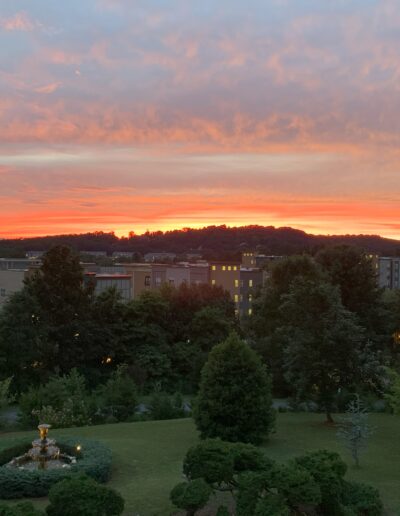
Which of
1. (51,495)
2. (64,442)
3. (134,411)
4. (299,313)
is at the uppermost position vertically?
(299,313)

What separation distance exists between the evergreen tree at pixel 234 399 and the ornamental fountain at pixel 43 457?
5.50m

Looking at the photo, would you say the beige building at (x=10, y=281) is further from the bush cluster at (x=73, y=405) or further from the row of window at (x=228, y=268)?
the bush cluster at (x=73, y=405)

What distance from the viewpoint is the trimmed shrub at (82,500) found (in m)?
10.3

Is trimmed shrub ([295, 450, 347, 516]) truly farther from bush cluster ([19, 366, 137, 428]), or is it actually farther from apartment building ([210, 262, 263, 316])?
apartment building ([210, 262, 263, 316])

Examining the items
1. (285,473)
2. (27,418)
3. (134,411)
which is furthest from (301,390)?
(285,473)

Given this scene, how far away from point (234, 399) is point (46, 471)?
25.6 ft

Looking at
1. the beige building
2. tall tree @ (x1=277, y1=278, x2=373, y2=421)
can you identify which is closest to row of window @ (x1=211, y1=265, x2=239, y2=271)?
the beige building

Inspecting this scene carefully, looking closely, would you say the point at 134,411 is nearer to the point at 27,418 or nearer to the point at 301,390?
the point at 27,418

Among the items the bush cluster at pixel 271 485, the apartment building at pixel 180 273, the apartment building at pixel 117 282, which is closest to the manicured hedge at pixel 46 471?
the bush cluster at pixel 271 485

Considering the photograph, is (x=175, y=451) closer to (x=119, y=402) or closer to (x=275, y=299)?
(x=119, y=402)

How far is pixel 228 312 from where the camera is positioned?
5719 cm

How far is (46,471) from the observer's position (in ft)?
50.4

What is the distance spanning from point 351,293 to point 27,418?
2159 centimetres

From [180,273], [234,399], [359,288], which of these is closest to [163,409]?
[234,399]
